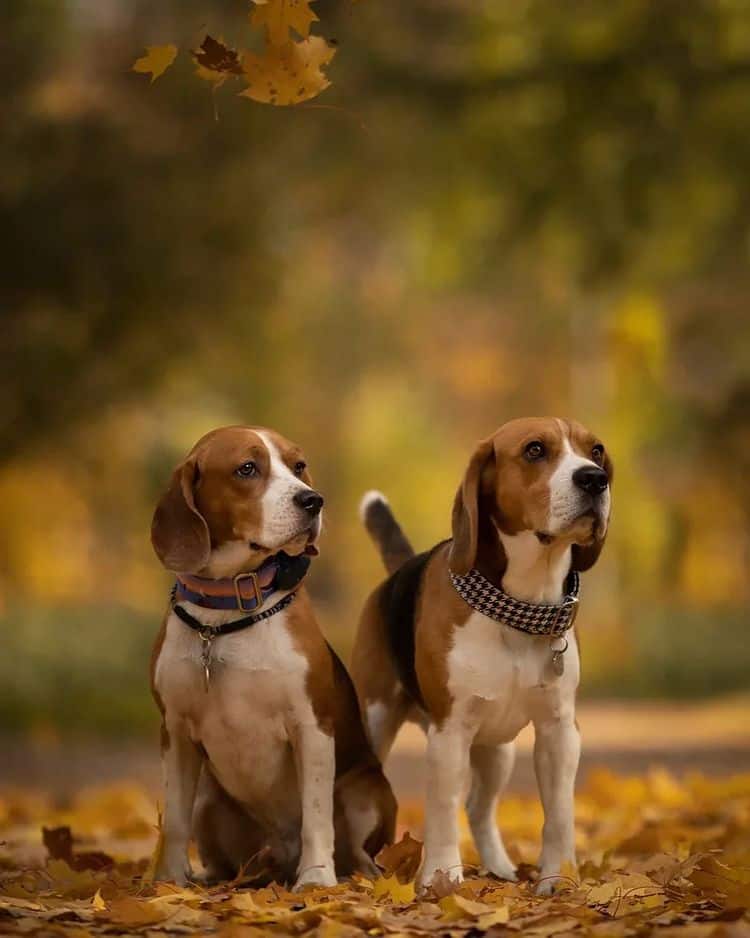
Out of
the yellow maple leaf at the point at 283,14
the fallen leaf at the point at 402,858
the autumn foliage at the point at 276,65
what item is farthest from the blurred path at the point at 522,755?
the yellow maple leaf at the point at 283,14

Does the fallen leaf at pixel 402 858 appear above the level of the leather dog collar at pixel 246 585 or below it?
below

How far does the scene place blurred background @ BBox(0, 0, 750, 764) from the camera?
9.53 meters

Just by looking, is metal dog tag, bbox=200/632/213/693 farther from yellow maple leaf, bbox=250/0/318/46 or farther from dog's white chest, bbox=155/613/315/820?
yellow maple leaf, bbox=250/0/318/46

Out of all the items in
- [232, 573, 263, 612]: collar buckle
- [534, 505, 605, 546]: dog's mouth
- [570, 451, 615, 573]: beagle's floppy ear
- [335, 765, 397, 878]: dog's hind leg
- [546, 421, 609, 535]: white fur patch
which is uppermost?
[546, 421, 609, 535]: white fur patch

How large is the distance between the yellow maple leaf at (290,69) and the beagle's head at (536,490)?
125 cm

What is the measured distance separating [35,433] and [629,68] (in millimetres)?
5760

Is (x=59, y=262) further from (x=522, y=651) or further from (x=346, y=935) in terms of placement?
(x=346, y=935)

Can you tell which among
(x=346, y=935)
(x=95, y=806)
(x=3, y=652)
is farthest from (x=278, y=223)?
(x=346, y=935)

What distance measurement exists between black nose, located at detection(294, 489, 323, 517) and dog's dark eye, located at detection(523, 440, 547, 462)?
2.22 ft

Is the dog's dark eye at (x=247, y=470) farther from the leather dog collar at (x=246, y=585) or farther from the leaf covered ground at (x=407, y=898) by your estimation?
the leaf covered ground at (x=407, y=898)

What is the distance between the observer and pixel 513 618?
4676 millimetres

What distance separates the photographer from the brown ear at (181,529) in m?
4.75

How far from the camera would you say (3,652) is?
14.8 metres

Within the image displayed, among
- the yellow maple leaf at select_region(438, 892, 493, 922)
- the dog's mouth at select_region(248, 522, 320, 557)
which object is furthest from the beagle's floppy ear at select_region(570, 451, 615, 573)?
the yellow maple leaf at select_region(438, 892, 493, 922)
